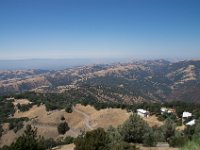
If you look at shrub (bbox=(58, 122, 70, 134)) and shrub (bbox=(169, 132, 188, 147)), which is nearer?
shrub (bbox=(169, 132, 188, 147))

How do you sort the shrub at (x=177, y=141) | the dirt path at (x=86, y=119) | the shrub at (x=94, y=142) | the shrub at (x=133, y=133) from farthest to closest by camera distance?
the dirt path at (x=86, y=119), the shrub at (x=133, y=133), the shrub at (x=94, y=142), the shrub at (x=177, y=141)

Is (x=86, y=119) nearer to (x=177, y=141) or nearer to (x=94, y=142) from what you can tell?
(x=177, y=141)

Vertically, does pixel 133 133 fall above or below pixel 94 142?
below

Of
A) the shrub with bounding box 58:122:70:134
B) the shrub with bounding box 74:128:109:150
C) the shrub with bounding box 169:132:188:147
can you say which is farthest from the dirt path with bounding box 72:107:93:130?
the shrub with bounding box 74:128:109:150

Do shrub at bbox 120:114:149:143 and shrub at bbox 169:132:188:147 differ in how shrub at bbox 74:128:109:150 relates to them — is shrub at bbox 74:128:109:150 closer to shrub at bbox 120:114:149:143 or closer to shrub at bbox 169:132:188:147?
shrub at bbox 169:132:188:147

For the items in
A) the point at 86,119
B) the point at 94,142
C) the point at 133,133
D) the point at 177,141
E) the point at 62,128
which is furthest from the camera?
the point at 86,119

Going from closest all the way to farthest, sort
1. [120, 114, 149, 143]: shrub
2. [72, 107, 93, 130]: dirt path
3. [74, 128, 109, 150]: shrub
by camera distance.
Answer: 1. [74, 128, 109, 150]: shrub
2. [120, 114, 149, 143]: shrub
3. [72, 107, 93, 130]: dirt path

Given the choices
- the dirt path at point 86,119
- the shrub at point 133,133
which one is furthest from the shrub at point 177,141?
the dirt path at point 86,119

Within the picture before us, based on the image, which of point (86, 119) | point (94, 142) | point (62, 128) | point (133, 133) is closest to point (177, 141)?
point (94, 142)

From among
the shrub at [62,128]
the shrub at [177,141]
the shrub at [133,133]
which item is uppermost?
the shrub at [177,141]

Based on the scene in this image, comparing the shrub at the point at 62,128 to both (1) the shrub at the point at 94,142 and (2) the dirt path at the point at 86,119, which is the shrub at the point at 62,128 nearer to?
(2) the dirt path at the point at 86,119

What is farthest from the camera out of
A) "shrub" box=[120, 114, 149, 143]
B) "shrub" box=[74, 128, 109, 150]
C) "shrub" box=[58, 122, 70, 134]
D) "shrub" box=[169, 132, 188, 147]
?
"shrub" box=[58, 122, 70, 134]

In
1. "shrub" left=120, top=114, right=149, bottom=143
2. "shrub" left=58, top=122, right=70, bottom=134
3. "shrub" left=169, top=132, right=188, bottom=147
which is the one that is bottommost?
"shrub" left=58, top=122, right=70, bottom=134

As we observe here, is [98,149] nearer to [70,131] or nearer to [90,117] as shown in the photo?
[70,131]
